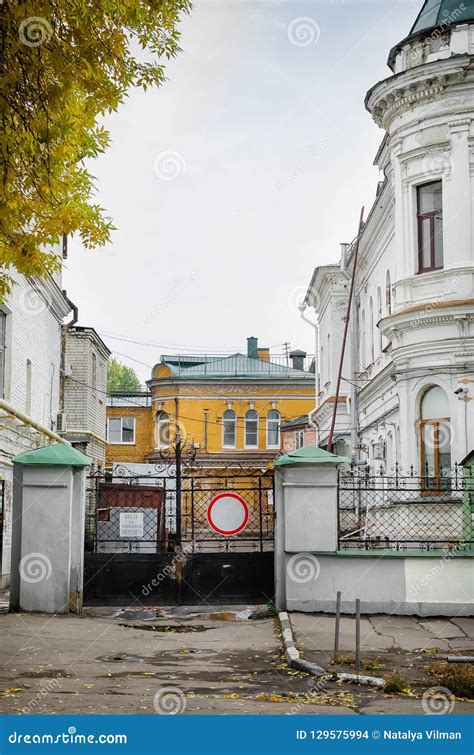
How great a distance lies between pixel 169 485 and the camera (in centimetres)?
3422

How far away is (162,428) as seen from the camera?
57750mm

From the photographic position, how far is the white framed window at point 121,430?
194 ft

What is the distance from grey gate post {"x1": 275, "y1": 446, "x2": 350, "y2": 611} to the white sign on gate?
3.03 m

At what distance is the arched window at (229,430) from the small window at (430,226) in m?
37.6

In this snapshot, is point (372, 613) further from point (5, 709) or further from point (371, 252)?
point (371, 252)

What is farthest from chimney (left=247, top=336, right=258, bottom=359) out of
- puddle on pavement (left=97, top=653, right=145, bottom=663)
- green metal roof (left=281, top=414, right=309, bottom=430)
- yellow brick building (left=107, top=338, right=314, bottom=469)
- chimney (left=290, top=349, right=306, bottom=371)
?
puddle on pavement (left=97, top=653, right=145, bottom=663)

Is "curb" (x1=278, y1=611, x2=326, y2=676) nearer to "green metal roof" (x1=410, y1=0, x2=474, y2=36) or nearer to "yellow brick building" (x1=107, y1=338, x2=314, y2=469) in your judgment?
"green metal roof" (x1=410, y1=0, x2=474, y2=36)

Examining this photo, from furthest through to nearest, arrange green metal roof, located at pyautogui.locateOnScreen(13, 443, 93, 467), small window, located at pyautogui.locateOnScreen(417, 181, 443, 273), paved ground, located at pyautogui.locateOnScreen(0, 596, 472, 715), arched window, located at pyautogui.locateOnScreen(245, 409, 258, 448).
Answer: arched window, located at pyautogui.locateOnScreen(245, 409, 258, 448)
small window, located at pyautogui.locateOnScreen(417, 181, 443, 273)
green metal roof, located at pyautogui.locateOnScreen(13, 443, 93, 467)
paved ground, located at pyautogui.locateOnScreen(0, 596, 472, 715)

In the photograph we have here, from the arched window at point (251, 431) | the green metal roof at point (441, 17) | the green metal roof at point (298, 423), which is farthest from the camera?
the arched window at point (251, 431)

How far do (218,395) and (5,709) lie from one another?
50448 millimetres

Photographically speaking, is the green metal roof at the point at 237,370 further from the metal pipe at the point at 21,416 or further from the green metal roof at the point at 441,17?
the green metal roof at the point at 441,17

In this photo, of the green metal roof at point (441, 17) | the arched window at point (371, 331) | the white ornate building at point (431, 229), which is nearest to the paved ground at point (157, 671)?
the white ornate building at point (431, 229)

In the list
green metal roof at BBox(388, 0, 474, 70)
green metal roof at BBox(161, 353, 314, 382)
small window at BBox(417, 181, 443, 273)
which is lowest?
small window at BBox(417, 181, 443, 273)

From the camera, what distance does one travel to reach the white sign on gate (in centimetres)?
1652
